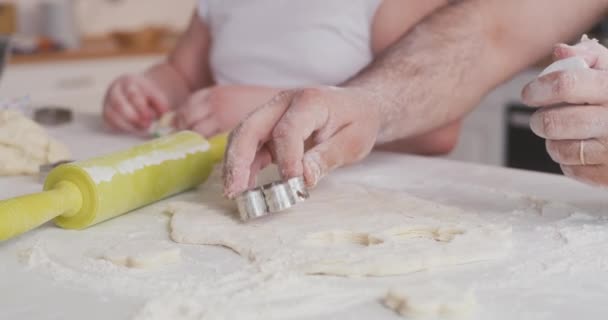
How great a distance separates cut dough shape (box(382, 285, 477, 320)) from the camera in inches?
23.2

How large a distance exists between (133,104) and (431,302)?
923 millimetres

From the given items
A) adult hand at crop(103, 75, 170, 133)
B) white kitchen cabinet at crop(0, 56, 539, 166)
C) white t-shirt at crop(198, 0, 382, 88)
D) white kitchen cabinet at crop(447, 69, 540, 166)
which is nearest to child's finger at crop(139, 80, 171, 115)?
adult hand at crop(103, 75, 170, 133)

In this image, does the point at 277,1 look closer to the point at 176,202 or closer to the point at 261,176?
the point at 261,176

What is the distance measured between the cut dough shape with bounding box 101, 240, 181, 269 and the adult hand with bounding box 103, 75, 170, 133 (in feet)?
2.03

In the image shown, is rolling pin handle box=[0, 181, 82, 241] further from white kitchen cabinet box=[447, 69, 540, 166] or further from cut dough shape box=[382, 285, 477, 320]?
white kitchen cabinet box=[447, 69, 540, 166]

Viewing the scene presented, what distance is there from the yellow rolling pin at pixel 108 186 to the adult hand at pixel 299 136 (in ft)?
0.35

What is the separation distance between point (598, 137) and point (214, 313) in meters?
0.45

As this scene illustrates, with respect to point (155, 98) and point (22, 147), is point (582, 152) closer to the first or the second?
point (22, 147)

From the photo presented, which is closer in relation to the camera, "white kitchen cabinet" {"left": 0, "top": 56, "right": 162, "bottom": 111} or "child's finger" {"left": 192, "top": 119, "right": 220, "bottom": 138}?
"child's finger" {"left": 192, "top": 119, "right": 220, "bottom": 138}

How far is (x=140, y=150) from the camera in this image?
3.04 ft

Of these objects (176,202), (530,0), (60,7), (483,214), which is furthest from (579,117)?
(60,7)

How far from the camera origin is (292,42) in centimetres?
132

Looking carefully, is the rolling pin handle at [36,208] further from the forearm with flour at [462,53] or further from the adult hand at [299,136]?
the forearm with flour at [462,53]

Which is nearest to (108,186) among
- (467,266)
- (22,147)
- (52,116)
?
(22,147)
